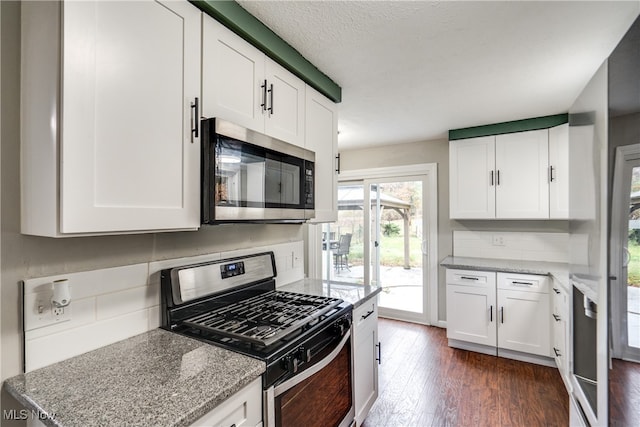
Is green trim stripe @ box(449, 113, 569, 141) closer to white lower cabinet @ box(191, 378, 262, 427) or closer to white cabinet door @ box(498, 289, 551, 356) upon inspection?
white cabinet door @ box(498, 289, 551, 356)

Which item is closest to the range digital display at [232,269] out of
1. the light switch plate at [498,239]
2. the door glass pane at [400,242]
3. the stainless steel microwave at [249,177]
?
the stainless steel microwave at [249,177]

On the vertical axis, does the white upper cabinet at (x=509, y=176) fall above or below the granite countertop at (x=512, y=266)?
above

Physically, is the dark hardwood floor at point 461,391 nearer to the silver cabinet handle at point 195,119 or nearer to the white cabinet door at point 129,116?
the white cabinet door at point 129,116

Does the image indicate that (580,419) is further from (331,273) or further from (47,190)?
(331,273)

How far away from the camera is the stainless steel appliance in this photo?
1.12 metres

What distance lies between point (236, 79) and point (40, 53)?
688 mm

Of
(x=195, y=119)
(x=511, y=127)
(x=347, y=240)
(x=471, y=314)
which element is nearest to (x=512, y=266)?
(x=471, y=314)

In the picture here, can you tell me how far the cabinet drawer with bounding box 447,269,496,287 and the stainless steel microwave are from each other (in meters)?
2.03

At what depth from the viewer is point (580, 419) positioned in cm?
153

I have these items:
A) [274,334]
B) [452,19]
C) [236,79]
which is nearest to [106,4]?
[236,79]

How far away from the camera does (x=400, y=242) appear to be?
3977 mm

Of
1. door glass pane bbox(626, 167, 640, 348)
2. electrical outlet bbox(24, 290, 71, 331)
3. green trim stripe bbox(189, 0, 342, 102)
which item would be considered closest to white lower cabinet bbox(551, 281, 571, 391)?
door glass pane bbox(626, 167, 640, 348)

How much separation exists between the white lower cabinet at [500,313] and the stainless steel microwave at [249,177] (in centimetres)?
211

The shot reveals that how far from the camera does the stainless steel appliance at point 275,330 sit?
3.68ft
